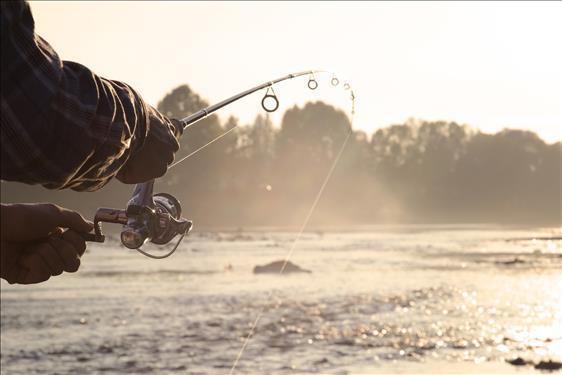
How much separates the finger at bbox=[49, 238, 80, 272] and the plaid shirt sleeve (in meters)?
0.16

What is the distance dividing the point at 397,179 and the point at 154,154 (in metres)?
87.6

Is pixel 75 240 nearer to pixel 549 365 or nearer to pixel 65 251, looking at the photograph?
pixel 65 251

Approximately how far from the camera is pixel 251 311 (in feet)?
68.8

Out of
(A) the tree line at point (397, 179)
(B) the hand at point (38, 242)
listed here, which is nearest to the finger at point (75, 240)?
(B) the hand at point (38, 242)

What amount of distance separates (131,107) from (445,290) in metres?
24.3

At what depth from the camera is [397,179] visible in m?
89.1

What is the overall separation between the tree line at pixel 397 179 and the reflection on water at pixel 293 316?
136ft

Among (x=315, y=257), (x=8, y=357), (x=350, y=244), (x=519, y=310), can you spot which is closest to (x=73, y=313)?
(x=8, y=357)

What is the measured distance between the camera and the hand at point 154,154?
2145 mm

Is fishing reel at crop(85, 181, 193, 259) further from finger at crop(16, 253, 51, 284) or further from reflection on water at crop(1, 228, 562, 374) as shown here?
reflection on water at crop(1, 228, 562, 374)

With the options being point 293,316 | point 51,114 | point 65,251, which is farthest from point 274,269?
point 51,114

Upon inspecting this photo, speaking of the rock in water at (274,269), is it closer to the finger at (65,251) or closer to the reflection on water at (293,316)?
the reflection on water at (293,316)

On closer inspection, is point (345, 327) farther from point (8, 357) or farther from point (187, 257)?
point (187, 257)

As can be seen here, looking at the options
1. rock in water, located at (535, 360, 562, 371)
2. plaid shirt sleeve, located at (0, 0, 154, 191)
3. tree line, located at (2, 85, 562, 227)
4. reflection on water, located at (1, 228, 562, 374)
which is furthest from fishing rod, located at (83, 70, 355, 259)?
tree line, located at (2, 85, 562, 227)
